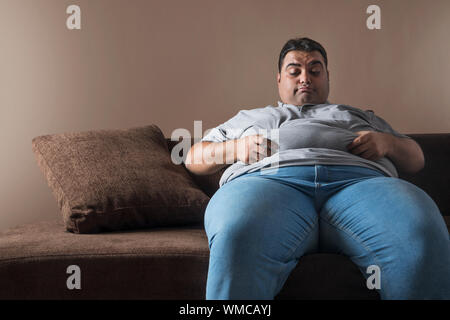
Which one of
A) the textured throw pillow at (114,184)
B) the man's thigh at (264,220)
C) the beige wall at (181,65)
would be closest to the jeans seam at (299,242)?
the man's thigh at (264,220)

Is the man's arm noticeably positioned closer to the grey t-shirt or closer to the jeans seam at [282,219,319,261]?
the grey t-shirt

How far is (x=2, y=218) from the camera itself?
224cm

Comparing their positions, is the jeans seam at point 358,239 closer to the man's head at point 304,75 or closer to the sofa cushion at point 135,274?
the sofa cushion at point 135,274

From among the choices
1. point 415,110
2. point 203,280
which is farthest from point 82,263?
point 415,110

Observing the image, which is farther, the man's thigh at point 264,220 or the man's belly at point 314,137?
the man's belly at point 314,137

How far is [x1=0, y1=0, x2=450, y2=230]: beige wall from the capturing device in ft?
7.34

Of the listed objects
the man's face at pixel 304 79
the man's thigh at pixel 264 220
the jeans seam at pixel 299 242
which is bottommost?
the jeans seam at pixel 299 242

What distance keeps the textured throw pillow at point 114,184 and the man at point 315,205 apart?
0.14 meters

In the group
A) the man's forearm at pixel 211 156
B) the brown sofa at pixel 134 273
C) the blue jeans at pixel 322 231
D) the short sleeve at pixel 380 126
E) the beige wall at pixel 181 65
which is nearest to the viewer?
the blue jeans at pixel 322 231

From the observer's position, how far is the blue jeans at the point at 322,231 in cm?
107

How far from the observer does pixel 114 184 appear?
1600 mm

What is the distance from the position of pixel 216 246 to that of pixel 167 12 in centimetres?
151

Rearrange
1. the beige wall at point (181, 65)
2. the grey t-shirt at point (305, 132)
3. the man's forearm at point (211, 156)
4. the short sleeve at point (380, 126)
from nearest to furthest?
the grey t-shirt at point (305, 132) → the man's forearm at point (211, 156) → the short sleeve at point (380, 126) → the beige wall at point (181, 65)

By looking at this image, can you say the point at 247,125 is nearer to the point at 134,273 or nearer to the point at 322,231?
the point at 322,231
